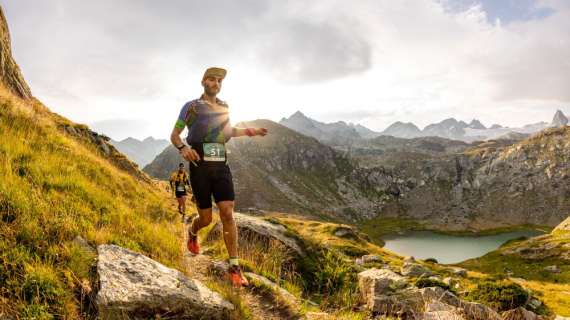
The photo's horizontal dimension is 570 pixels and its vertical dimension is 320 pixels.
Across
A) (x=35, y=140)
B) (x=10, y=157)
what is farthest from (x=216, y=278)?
(x=35, y=140)

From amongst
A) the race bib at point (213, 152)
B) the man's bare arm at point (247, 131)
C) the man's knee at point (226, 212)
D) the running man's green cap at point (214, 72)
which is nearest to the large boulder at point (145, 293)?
the man's knee at point (226, 212)

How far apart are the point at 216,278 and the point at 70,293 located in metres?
3.16

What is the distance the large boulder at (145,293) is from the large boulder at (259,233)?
21.9 feet

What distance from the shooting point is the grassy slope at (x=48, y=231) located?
12.8 ft

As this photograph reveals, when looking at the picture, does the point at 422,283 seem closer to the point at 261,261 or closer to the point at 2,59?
the point at 261,261

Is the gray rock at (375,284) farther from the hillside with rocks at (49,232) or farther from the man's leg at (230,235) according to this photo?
the hillside with rocks at (49,232)

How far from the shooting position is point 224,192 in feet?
22.5

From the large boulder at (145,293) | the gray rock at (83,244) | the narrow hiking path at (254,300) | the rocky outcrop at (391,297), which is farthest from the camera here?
the rocky outcrop at (391,297)

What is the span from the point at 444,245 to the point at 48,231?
18027 centimetres

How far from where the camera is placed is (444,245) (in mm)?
161375

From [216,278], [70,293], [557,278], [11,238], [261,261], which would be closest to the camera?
[70,293]

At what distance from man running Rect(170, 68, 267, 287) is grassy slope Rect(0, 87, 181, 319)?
115 centimetres

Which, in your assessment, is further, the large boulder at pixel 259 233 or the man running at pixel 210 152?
the large boulder at pixel 259 233

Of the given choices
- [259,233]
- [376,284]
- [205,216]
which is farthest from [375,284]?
[205,216]
